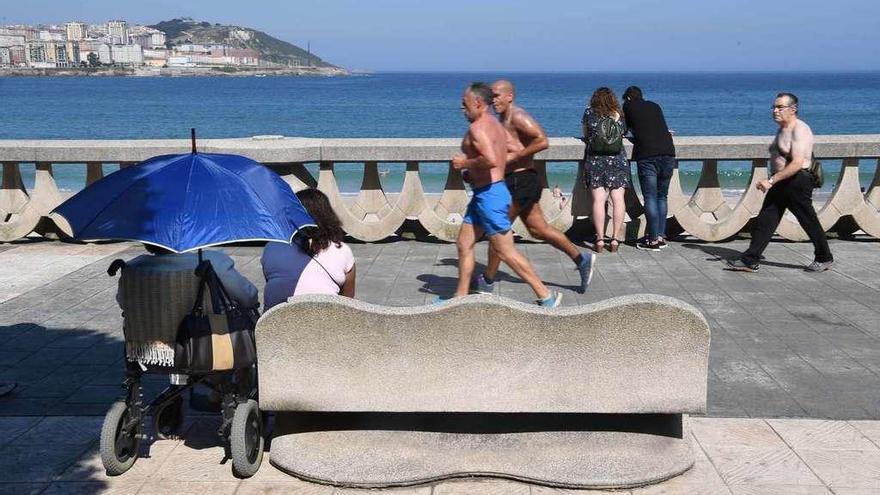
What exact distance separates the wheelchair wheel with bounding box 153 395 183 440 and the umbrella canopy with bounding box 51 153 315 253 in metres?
1.09

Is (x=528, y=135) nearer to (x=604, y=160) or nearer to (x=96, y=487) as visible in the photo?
(x=604, y=160)

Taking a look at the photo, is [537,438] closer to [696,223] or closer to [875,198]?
[696,223]

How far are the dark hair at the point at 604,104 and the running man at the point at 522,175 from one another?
1.51 m

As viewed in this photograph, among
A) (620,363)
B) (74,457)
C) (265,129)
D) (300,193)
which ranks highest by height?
(300,193)

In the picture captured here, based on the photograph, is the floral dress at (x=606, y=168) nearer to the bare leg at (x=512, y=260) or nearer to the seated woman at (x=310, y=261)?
the bare leg at (x=512, y=260)

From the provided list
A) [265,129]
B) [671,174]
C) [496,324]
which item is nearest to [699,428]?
[496,324]

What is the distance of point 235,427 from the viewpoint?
4836 mm

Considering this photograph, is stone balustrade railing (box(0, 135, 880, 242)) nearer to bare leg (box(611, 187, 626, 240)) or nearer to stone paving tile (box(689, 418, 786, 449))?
bare leg (box(611, 187, 626, 240))

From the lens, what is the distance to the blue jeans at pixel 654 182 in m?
10.1

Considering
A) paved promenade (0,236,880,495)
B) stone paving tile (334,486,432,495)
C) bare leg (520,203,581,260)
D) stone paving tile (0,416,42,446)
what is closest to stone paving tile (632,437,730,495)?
paved promenade (0,236,880,495)

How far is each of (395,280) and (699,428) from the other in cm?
400

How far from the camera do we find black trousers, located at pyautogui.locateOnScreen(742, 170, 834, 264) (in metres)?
9.09

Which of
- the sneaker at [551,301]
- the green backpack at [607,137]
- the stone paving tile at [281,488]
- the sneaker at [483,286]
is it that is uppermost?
the green backpack at [607,137]

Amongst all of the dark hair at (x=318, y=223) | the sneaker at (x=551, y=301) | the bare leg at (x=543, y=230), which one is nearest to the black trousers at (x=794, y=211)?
the bare leg at (x=543, y=230)
